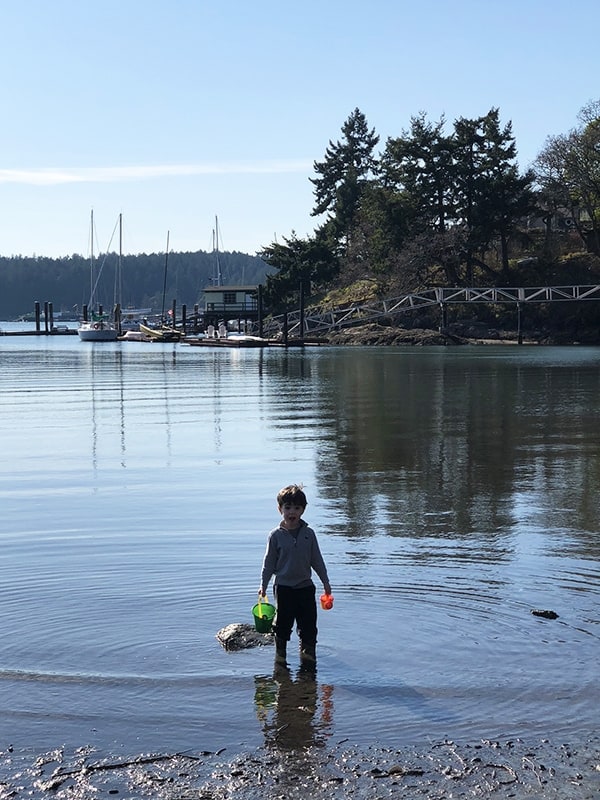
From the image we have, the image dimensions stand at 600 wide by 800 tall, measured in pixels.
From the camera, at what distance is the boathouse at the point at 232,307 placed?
12718cm

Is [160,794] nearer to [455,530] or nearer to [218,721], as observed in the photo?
[218,721]

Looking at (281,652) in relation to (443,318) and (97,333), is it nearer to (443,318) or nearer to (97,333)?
(443,318)

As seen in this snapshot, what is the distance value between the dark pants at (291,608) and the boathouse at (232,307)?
11654cm

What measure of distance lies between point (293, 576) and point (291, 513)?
55 cm

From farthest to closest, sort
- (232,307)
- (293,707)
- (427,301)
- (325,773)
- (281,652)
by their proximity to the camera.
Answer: (232,307) < (427,301) < (281,652) < (293,707) < (325,773)

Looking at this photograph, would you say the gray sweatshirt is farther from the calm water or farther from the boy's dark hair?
the calm water

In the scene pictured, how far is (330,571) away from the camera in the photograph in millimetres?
12281

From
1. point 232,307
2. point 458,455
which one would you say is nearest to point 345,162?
point 232,307

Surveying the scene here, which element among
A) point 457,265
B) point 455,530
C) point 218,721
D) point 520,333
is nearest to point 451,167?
point 457,265

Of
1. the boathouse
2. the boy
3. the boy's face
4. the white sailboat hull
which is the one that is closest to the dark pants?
the boy

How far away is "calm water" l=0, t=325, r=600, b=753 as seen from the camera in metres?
7.91

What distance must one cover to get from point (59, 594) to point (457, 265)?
92927 millimetres

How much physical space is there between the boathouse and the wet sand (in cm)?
11845

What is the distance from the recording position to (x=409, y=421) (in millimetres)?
28875
